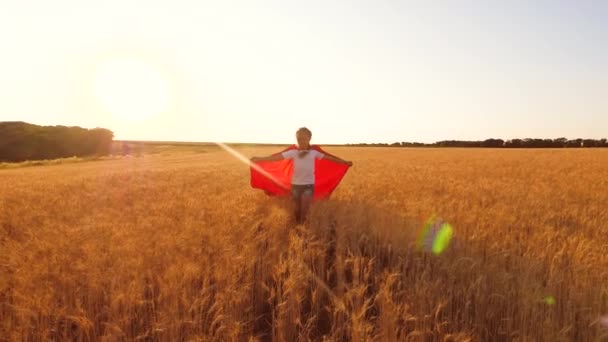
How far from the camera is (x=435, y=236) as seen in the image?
4605mm

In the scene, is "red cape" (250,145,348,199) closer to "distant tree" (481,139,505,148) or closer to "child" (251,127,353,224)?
"child" (251,127,353,224)

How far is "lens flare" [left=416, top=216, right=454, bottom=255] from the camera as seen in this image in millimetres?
4184

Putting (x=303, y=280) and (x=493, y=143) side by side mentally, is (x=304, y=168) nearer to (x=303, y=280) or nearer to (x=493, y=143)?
(x=303, y=280)

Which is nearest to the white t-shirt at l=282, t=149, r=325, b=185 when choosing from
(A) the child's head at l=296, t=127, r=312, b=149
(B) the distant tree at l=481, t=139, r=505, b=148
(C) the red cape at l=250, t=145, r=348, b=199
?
(A) the child's head at l=296, t=127, r=312, b=149

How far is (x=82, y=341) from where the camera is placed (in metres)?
2.61

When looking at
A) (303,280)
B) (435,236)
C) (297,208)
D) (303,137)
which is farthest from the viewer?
(303,137)

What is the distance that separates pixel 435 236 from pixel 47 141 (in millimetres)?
61087

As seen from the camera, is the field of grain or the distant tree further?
the distant tree

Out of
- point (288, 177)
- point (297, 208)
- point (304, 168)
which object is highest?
point (304, 168)

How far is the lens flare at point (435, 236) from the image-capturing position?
4184 mm

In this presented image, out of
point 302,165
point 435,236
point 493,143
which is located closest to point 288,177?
point 302,165

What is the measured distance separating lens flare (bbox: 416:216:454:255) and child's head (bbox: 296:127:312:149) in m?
2.33

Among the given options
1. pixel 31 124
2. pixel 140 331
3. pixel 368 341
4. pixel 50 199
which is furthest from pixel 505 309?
pixel 31 124

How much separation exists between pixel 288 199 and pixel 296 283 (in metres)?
4.43
